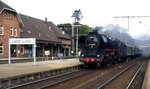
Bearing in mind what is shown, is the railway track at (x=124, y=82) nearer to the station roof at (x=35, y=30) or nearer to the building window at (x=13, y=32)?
the building window at (x=13, y=32)

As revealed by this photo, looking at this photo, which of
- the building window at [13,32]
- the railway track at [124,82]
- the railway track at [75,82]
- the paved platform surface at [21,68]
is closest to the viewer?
the railway track at [75,82]

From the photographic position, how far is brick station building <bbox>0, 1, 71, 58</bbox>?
6009 cm

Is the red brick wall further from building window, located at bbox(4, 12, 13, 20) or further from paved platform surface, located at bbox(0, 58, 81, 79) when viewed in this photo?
paved platform surface, located at bbox(0, 58, 81, 79)

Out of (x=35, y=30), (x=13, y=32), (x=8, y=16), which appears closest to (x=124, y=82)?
(x=8, y=16)

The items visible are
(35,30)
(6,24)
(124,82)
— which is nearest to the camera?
(124,82)

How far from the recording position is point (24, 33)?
226ft

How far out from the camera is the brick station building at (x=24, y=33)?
60094mm

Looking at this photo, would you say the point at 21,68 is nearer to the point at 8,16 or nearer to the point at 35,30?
the point at 8,16

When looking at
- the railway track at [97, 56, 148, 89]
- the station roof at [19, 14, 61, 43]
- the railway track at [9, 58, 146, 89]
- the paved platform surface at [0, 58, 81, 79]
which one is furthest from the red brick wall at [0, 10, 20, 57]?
the railway track at [97, 56, 148, 89]

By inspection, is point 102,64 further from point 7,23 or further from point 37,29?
point 37,29

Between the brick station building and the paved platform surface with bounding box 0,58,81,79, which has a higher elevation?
the brick station building

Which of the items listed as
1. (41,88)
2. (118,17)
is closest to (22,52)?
(118,17)

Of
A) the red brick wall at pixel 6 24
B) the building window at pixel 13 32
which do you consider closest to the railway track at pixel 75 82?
the red brick wall at pixel 6 24

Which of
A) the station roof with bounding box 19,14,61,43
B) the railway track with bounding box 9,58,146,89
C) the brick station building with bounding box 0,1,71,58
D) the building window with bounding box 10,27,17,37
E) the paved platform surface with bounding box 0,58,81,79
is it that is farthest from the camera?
the station roof with bounding box 19,14,61,43
